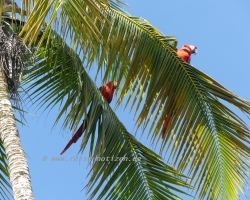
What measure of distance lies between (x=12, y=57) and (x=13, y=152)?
3.84ft

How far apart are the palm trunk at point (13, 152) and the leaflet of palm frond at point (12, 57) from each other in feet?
0.85

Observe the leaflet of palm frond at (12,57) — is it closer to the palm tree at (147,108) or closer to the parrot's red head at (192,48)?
the palm tree at (147,108)

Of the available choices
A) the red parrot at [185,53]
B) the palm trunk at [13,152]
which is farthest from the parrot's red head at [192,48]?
the palm trunk at [13,152]

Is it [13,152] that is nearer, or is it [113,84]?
[13,152]

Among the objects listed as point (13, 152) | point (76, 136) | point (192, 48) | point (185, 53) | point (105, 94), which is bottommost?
point (13, 152)

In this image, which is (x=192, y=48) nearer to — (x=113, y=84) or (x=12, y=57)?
(x=113, y=84)

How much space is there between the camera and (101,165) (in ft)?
16.5

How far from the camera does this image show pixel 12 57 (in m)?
4.84

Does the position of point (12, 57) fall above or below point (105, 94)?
below

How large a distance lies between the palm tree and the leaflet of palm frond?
0.16 m

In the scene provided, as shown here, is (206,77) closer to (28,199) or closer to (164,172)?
(164,172)

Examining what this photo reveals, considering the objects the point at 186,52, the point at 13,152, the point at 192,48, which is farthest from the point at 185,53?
the point at 13,152

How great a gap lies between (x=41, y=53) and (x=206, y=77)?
5.33 feet

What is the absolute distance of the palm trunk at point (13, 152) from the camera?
3600mm
